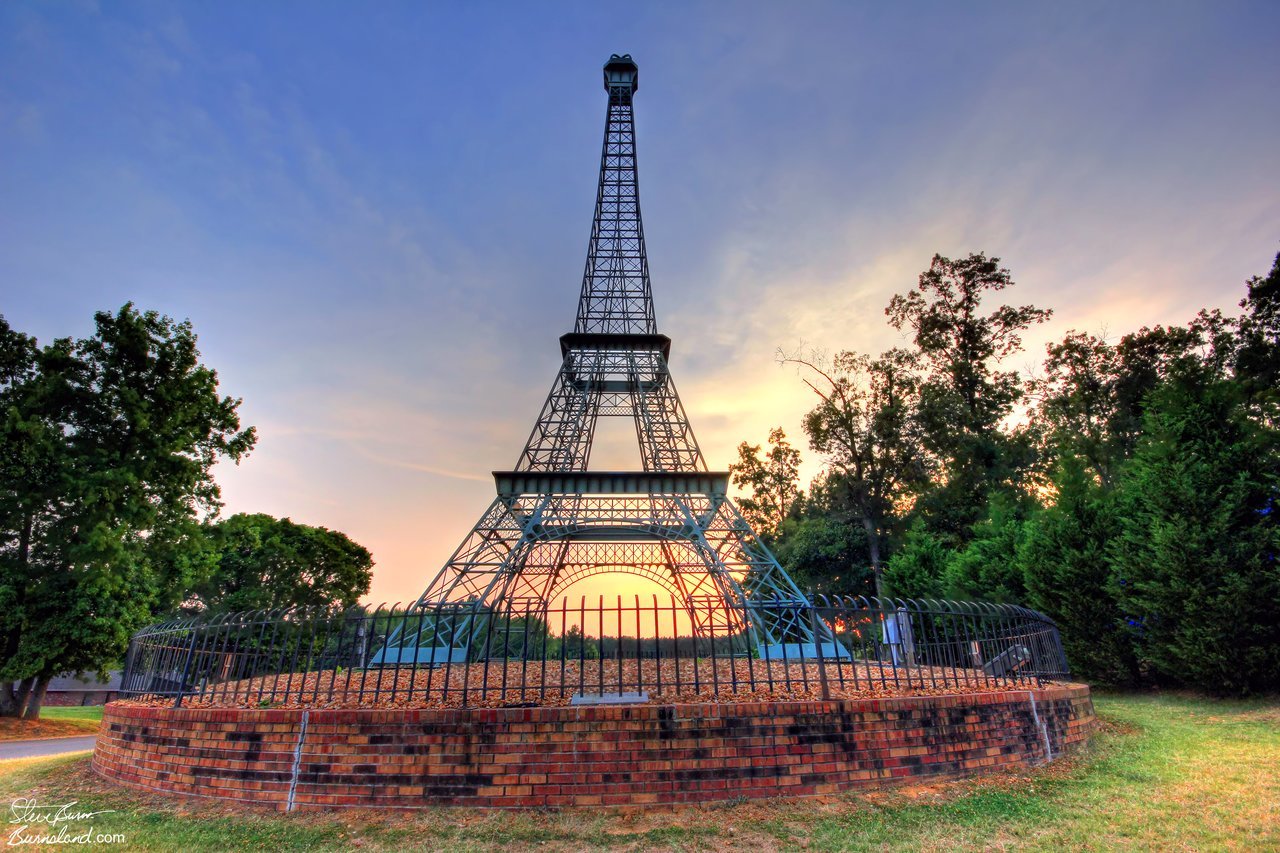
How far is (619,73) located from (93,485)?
1016 inches

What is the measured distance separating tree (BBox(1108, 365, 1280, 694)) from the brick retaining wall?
9543mm

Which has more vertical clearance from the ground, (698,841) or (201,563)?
(201,563)

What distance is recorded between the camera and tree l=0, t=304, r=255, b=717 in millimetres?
16109

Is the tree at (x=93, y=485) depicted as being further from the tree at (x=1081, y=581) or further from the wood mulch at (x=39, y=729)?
the tree at (x=1081, y=581)

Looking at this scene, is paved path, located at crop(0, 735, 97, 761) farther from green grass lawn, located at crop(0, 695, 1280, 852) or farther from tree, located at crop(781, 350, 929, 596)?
tree, located at crop(781, 350, 929, 596)

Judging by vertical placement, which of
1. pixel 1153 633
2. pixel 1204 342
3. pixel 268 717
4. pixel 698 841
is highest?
pixel 1204 342

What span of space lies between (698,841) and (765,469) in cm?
3161

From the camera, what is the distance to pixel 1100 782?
6.12 meters

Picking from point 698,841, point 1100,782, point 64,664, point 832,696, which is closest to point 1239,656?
point 1100,782

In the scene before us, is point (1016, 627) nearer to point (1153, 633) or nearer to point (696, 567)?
point (1153, 633)

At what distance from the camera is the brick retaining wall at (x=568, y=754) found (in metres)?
5.23

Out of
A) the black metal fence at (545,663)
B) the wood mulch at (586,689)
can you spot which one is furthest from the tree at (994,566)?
the wood mulch at (586,689)

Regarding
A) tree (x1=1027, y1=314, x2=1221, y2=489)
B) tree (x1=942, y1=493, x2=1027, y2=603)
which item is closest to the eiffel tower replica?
tree (x1=942, y1=493, x2=1027, y2=603)

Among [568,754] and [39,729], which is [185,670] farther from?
[39,729]
